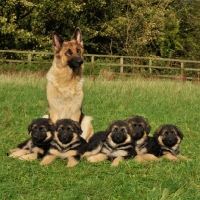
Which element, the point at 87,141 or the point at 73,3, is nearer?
the point at 87,141

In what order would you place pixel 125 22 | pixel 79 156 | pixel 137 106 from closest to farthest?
1. pixel 79 156
2. pixel 137 106
3. pixel 125 22

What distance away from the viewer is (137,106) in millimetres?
12086

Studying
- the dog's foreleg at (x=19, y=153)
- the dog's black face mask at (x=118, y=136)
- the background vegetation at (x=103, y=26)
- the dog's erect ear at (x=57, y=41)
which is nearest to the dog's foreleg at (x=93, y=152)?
→ the dog's black face mask at (x=118, y=136)

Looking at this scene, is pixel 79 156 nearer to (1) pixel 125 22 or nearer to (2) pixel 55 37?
(2) pixel 55 37

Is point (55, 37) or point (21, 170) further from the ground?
point (55, 37)

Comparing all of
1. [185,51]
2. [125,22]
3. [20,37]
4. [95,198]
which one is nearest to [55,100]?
[95,198]

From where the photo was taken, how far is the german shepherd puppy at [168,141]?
6.84 meters

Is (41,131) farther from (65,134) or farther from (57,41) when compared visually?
(57,41)

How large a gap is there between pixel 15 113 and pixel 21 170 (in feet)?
16.1

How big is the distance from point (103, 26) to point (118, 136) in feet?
73.5

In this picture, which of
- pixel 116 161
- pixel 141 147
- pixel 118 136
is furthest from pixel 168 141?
pixel 116 161

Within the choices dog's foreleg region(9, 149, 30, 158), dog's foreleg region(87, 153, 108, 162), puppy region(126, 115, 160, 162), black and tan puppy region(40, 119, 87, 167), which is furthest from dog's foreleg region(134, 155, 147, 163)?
dog's foreleg region(9, 149, 30, 158)

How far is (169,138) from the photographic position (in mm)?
6828

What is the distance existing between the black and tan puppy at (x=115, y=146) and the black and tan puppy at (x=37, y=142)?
652mm
